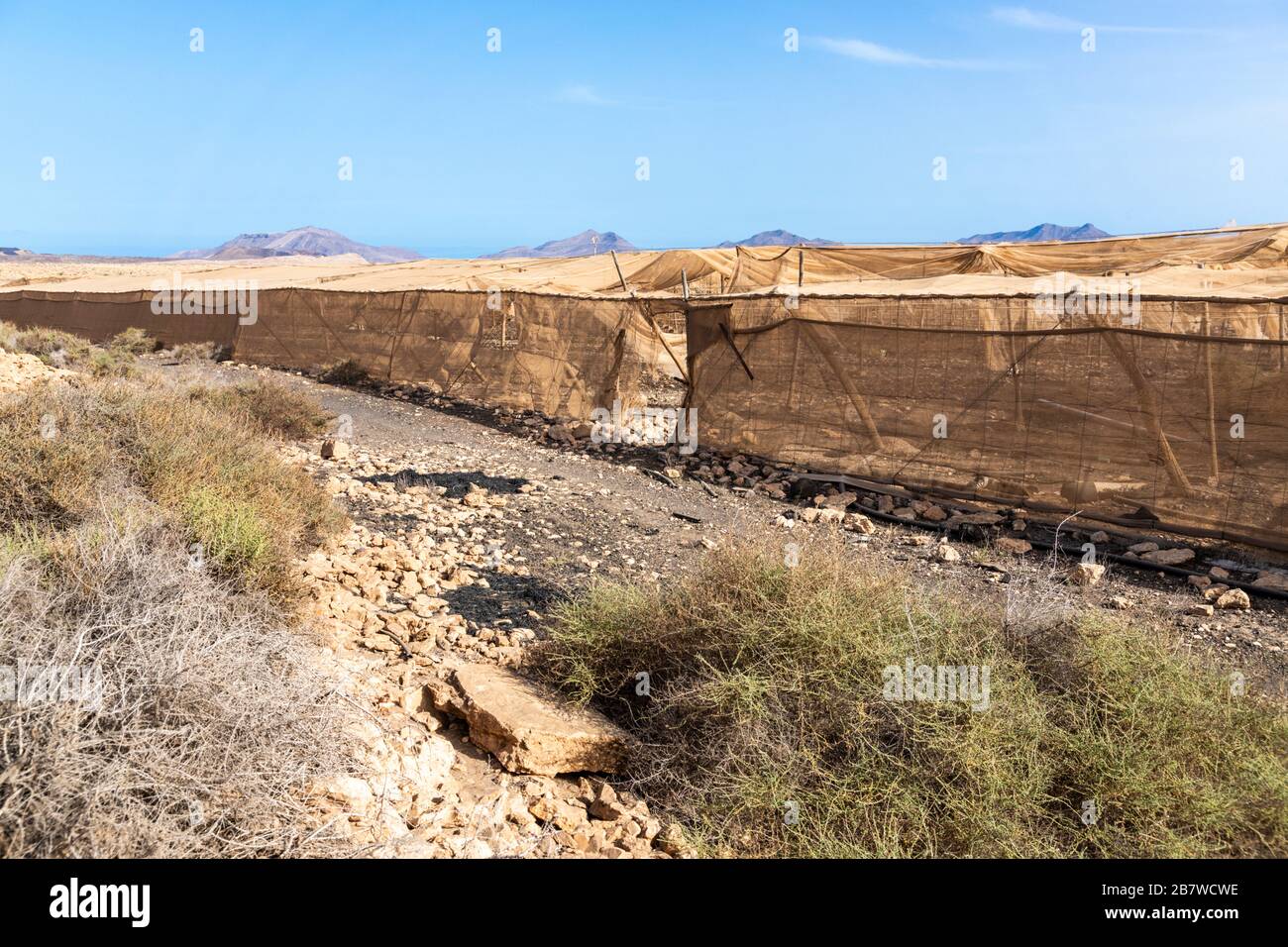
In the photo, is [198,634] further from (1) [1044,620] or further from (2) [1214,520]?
(2) [1214,520]

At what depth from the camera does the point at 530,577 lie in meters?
6.25

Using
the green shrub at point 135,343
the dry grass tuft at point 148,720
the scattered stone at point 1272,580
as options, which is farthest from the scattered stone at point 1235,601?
the green shrub at point 135,343

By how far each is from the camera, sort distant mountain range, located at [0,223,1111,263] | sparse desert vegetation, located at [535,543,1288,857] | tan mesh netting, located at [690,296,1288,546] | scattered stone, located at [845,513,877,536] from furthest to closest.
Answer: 1. distant mountain range, located at [0,223,1111,263]
2. scattered stone, located at [845,513,877,536]
3. tan mesh netting, located at [690,296,1288,546]
4. sparse desert vegetation, located at [535,543,1288,857]

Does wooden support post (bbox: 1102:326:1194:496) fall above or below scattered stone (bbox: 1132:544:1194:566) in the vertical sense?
above

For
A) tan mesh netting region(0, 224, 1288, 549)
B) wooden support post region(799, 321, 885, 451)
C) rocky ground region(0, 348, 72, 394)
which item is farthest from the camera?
rocky ground region(0, 348, 72, 394)

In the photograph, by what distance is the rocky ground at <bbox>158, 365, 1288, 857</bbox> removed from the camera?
3533 millimetres

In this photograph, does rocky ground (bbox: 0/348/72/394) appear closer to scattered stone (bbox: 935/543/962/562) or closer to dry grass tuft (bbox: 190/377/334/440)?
dry grass tuft (bbox: 190/377/334/440)

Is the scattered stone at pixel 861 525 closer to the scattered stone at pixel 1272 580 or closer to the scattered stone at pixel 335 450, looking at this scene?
the scattered stone at pixel 1272 580

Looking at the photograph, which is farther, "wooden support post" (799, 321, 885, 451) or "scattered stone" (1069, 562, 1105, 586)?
"wooden support post" (799, 321, 885, 451)

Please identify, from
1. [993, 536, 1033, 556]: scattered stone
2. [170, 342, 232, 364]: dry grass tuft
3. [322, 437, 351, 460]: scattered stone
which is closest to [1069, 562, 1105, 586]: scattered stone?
[993, 536, 1033, 556]: scattered stone

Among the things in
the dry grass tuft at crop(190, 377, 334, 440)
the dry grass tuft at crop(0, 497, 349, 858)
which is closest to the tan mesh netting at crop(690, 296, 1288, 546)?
the dry grass tuft at crop(190, 377, 334, 440)

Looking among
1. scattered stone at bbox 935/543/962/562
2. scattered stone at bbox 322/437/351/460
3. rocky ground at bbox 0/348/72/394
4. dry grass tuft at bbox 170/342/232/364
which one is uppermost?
dry grass tuft at bbox 170/342/232/364

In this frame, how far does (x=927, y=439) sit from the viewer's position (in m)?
8.77
